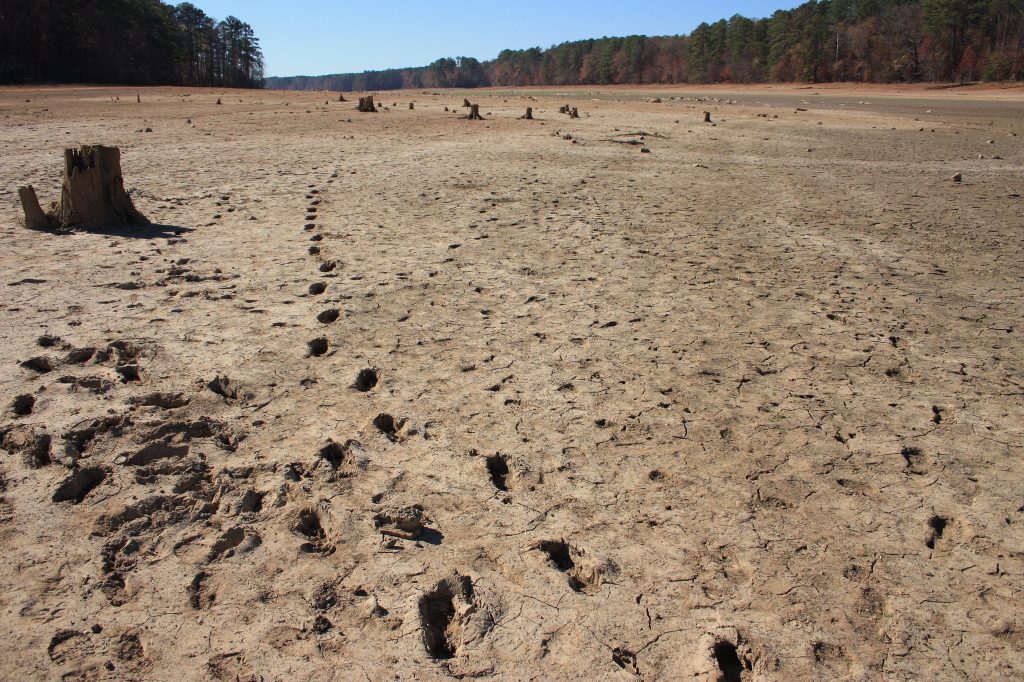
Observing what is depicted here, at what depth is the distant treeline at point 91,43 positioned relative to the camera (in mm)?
33438

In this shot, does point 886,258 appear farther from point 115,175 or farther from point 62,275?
point 115,175

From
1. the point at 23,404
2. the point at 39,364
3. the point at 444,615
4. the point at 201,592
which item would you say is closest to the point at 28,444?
the point at 23,404

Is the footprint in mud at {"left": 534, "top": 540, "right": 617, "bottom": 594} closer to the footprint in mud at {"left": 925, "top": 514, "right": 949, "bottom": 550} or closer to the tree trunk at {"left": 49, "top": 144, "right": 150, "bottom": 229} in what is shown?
the footprint in mud at {"left": 925, "top": 514, "right": 949, "bottom": 550}

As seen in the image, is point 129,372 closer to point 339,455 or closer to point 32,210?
point 339,455

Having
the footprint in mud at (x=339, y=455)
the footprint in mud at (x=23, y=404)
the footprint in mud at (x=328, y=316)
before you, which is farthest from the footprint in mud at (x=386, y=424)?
the footprint in mud at (x=23, y=404)

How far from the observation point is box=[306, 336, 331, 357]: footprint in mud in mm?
3418

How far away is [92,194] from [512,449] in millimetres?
4437

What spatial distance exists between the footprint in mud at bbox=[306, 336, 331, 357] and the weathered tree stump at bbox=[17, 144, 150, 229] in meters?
3.00

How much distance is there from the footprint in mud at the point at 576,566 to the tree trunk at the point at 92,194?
192 inches

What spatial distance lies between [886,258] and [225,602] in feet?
15.4

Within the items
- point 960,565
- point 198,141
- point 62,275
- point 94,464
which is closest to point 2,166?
point 198,141

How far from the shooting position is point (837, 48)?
155 ft

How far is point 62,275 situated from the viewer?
14.2 ft

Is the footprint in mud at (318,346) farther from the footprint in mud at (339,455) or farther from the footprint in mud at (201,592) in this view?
the footprint in mud at (201,592)
